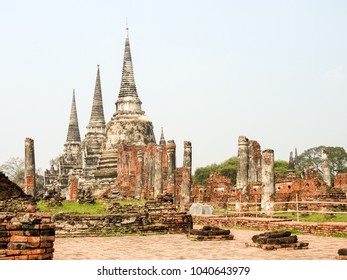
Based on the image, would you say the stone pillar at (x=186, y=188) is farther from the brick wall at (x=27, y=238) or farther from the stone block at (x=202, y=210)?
the brick wall at (x=27, y=238)

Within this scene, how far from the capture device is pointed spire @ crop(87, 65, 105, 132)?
6080cm

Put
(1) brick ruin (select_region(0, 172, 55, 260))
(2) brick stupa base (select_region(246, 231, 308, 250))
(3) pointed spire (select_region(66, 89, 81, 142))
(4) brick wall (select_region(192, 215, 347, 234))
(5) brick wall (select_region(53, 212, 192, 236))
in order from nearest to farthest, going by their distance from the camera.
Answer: (1) brick ruin (select_region(0, 172, 55, 260))
(2) brick stupa base (select_region(246, 231, 308, 250))
(4) brick wall (select_region(192, 215, 347, 234))
(5) brick wall (select_region(53, 212, 192, 236))
(3) pointed spire (select_region(66, 89, 81, 142))

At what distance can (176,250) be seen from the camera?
29.9 ft

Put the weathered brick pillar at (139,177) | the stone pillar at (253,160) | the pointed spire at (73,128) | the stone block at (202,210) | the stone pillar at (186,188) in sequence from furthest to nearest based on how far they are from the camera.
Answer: the pointed spire at (73,128)
the weathered brick pillar at (139,177)
the stone pillar at (253,160)
the stone pillar at (186,188)
the stone block at (202,210)

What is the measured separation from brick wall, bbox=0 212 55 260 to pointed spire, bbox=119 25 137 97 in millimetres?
48232

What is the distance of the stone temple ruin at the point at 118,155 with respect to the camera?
123 ft

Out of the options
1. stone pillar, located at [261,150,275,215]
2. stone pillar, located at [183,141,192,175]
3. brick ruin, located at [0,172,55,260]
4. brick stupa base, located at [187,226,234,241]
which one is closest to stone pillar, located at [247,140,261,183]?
stone pillar, located at [183,141,192,175]

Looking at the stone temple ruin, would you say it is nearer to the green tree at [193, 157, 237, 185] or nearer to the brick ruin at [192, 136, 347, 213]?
the brick ruin at [192, 136, 347, 213]

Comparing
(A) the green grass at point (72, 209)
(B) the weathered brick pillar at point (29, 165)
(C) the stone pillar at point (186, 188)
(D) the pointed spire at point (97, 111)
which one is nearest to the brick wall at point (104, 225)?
(A) the green grass at point (72, 209)

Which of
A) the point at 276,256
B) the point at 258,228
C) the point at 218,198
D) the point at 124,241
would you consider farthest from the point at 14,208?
the point at 218,198

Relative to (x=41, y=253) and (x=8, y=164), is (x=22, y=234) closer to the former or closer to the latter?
(x=41, y=253)

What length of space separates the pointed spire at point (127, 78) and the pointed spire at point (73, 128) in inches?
560

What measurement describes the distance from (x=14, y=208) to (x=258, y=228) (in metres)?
5.47

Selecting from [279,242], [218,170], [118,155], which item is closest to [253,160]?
[118,155]
